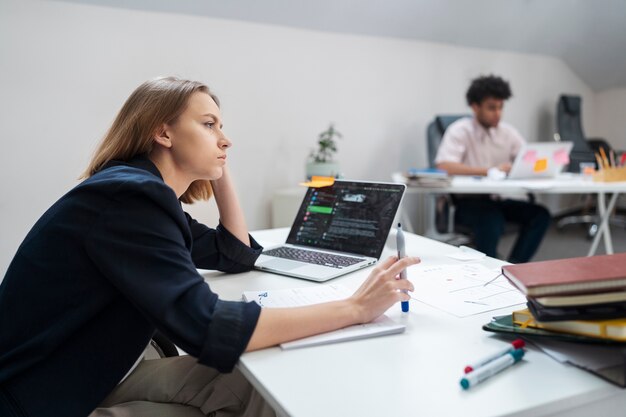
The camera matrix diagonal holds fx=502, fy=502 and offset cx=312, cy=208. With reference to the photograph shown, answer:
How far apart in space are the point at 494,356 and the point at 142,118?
0.86 m

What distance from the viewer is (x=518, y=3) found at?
14.4 feet

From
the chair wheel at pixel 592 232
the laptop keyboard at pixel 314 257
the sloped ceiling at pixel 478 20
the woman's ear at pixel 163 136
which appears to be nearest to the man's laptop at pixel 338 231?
the laptop keyboard at pixel 314 257

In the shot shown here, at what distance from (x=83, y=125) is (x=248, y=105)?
1.12 metres

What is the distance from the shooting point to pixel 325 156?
12.6ft

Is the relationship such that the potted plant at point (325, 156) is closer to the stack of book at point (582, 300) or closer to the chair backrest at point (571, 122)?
the chair backrest at point (571, 122)

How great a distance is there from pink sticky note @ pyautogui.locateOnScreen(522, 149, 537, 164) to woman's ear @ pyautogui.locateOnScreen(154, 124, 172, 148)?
232cm

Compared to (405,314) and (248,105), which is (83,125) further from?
(405,314)

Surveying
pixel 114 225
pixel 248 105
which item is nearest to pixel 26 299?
pixel 114 225

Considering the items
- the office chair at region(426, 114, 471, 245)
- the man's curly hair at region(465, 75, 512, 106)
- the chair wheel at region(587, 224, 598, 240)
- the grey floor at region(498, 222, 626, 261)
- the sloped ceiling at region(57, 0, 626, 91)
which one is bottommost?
the grey floor at region(498, 222, 626, 261)

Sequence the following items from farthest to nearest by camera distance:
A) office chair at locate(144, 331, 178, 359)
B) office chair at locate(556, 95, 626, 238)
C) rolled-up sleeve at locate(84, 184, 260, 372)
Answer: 1. office chair at locate(556, 95, 626, 238)
2. office chair at locate(144, 331, 178, 359)
3. rolled-up sleeve at locate(84, 184, 260, 372)

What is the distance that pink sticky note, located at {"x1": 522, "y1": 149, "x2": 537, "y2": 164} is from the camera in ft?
9.44

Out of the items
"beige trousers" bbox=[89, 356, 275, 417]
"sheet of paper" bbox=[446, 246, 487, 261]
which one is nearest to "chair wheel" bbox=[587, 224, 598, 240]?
"sheet of paper" bbox=[446, 246, 487, 261]

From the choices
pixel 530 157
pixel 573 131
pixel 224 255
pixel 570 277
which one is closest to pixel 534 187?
pixel 530 157

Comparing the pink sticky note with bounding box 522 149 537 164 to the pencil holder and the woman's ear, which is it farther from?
the woman's ear
